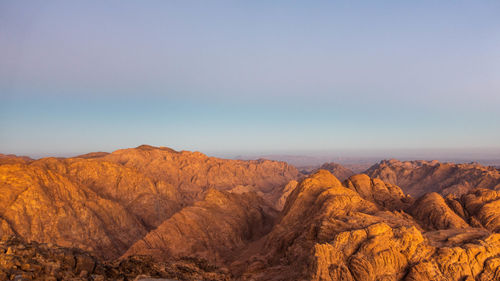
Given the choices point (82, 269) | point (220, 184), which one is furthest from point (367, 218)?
point (220, 184)

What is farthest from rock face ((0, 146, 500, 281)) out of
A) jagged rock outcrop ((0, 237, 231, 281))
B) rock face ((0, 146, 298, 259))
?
rock face ((0, 146, 298, 259))

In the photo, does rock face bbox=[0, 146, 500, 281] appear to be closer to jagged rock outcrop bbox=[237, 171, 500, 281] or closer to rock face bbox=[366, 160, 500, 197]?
jagged rock outcrop bbox=[237, 171, 500, 281]

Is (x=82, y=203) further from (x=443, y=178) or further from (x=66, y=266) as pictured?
(x=443, y=178)

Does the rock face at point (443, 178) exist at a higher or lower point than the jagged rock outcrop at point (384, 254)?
lower

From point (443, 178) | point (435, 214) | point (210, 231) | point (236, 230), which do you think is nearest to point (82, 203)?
point (210, 231)

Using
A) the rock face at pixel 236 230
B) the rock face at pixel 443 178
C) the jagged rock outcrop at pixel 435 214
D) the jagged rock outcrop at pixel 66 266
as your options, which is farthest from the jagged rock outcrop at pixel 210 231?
the rock face at pixel 443 178

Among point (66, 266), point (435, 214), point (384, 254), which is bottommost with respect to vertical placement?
point (435, 214)

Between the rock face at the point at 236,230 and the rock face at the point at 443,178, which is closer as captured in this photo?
the rock face at the point at 236,230

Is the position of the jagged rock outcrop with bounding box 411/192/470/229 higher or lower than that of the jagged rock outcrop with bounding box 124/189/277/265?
Result: higher

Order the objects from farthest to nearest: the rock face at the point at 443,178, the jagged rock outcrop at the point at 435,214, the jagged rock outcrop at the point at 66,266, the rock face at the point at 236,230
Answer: the rock face at the point at 443,178, the jagged rock outcrop at the point at 435,214, the rock face at the point at 236,230, the jagged rock outcrop at the point at 66,266

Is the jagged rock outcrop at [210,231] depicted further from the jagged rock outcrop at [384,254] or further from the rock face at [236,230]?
the jagged rock outcrop at [384,254]
